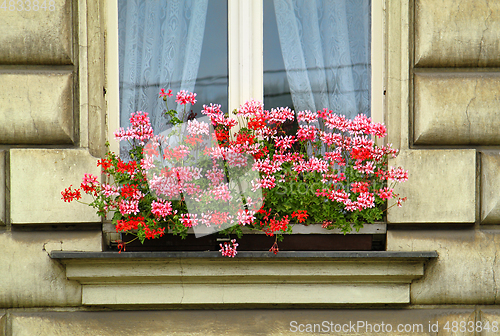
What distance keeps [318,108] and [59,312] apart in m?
2.28

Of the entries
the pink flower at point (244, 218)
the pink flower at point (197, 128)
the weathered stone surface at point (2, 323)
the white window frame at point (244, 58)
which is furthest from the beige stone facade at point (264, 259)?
the pink flower at point (197, 128)

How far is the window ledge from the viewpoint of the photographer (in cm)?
243

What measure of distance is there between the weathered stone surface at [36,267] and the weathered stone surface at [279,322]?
0.69 ft

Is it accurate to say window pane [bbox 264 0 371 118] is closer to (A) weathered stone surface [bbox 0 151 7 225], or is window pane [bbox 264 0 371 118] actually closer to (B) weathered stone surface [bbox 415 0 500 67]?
(B) weathered stone surface [bbox 415 0 500 67]

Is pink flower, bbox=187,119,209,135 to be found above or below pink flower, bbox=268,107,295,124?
below

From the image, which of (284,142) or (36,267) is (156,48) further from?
(36,267)

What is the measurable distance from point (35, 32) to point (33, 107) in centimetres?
49

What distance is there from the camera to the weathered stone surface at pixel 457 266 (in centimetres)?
Result: 255

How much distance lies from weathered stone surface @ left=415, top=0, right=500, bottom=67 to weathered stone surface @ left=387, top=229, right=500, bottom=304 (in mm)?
1213

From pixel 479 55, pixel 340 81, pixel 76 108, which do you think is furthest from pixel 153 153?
pixel 479 55

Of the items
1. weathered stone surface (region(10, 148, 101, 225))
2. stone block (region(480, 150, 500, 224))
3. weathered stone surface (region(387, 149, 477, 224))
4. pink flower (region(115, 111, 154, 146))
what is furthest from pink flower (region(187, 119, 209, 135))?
stone block (region(480, 150, 500, 224))

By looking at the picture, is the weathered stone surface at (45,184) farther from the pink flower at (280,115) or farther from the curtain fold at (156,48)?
the pink flower at (280,115)

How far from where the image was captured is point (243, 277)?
249 cm

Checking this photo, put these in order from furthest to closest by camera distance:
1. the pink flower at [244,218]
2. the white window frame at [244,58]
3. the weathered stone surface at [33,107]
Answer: the white window frame at [244,58], the weathered stone surface at [33,107], the pink flower at [244,218]
